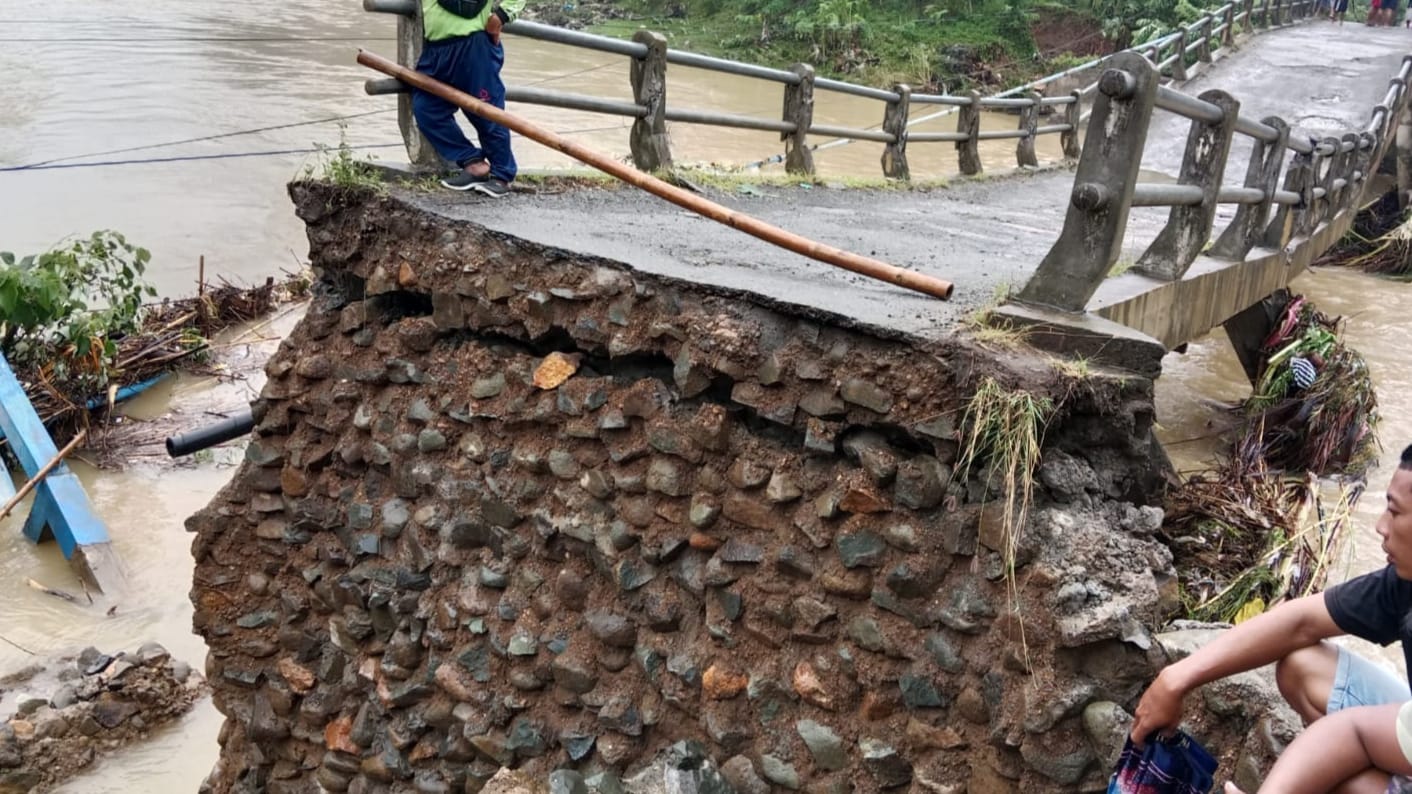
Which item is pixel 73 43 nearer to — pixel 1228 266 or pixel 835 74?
pixel 835 74

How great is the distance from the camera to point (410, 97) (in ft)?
16.0

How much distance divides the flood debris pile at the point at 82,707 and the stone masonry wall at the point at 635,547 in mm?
1858

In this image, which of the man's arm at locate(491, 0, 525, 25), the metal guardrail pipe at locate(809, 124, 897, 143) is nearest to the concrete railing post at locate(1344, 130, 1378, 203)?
the metal guardrail pipe at locate(809, 124, 897, 143)

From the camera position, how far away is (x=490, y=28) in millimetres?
4691

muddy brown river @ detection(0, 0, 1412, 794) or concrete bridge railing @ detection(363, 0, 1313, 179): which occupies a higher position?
concrete bridge railing @ detection(363, 0, 1313, 179)

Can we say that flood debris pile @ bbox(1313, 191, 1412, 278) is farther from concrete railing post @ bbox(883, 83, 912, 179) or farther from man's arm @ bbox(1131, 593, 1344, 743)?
man's arm @ bbox(1131, 593, 1344, 743)

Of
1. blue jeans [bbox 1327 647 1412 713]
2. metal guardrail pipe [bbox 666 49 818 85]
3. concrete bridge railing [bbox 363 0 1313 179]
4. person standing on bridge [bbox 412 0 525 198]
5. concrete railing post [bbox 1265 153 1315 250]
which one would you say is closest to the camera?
blue jeans [bbox 1327 647 1412 713]

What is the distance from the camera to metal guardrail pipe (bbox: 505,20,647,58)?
16.8 feet

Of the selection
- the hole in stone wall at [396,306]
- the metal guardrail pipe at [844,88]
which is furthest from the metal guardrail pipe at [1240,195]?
the hole in stone wall at [396,306]

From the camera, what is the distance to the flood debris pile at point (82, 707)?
19.1 feet

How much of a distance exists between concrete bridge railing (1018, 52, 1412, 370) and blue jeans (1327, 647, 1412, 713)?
4.25 feet

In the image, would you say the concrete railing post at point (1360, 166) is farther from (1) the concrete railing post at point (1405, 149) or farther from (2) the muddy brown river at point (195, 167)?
(1) the concrete railing post at point (1405, 149)

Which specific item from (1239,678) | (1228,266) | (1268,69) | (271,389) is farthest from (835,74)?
(1239,678)

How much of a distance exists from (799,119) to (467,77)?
393cm
